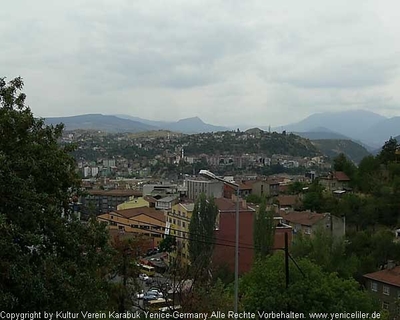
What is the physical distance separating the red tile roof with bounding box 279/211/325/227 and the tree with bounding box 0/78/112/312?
26202 mm

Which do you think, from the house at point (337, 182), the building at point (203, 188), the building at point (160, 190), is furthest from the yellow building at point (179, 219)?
the house at point (337, 182)

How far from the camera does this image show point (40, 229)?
710 centimetres

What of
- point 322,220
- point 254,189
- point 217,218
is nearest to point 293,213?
point 322,220

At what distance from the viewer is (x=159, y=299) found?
13.2 metres

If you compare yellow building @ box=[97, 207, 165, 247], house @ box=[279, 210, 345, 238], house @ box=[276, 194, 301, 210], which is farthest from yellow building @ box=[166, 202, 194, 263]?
house @ box=[276, 194, 301, 210]

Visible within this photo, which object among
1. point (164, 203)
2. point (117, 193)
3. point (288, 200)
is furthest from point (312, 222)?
point (117, 193)

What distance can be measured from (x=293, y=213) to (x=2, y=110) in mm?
30565

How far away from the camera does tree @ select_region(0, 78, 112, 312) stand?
6.25m

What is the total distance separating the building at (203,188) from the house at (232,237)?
11.2 meters

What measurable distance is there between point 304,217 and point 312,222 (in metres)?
1.61

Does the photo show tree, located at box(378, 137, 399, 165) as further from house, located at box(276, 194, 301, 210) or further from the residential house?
the residential house

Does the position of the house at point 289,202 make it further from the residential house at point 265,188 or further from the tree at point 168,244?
the tree at point 168,244

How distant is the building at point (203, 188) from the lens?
42.5 m

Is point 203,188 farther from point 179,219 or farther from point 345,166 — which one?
point 345,166
